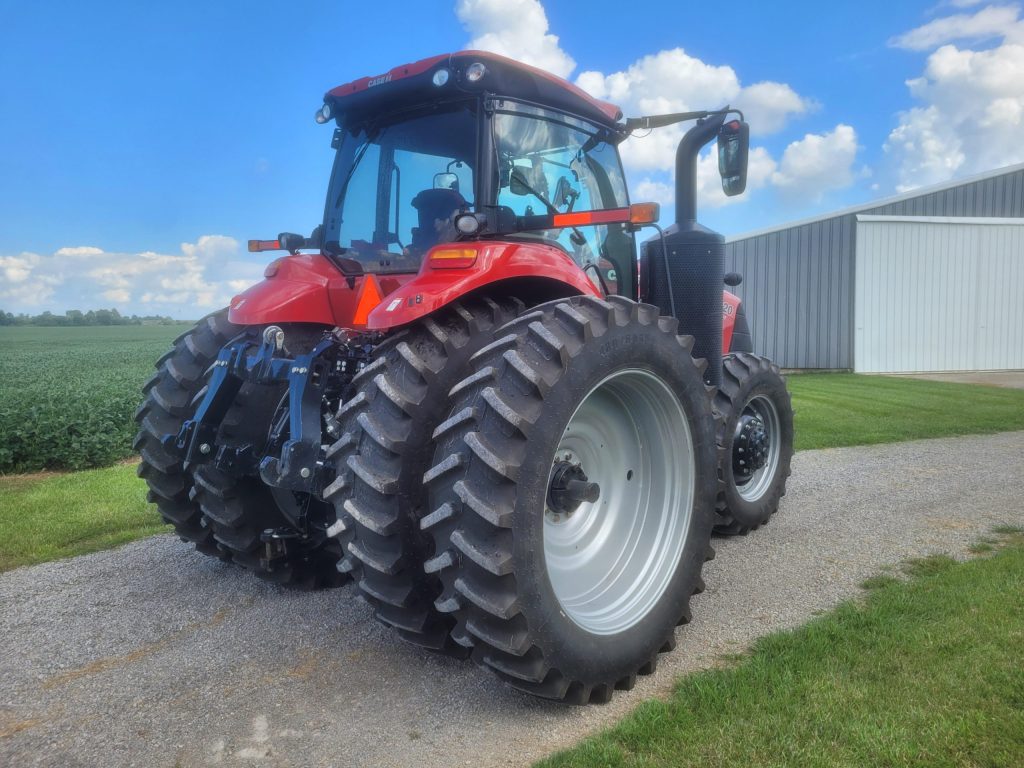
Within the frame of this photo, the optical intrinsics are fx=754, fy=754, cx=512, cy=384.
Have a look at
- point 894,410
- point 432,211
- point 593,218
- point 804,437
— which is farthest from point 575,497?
point 894,410

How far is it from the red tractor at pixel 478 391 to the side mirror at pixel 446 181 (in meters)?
0.02

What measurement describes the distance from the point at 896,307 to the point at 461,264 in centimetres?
1747

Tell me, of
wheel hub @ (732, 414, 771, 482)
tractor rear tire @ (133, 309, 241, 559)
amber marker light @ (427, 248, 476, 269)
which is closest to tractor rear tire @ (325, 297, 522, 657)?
amber marker light @ (427, 248, 476, 269)

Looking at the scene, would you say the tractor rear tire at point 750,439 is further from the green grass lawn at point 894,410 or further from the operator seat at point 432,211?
the green grass lawn at point 894,410

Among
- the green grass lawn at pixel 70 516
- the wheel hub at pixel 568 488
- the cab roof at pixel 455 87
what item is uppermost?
the cab roof at pixel 455 87

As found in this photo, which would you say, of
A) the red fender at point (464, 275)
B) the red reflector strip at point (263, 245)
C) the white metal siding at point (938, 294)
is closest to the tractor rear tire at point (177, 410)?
the red reflector strip at point (263, 245)

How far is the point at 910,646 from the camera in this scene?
328 cm

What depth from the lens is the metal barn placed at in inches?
693

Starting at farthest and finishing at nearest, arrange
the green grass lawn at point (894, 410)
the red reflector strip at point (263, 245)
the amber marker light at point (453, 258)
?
1. the green grass lawn at point (894, 410)
2. the red reflector strip at point (263, 245)
3. the amber marker light at point (453, 258)

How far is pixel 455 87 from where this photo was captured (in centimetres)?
354

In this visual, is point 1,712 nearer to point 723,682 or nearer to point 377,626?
point 377,626

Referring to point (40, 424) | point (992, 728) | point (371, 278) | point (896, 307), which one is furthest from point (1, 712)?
point (896, 307)

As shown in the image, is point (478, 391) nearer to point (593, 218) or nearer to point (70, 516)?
point (593, 218)

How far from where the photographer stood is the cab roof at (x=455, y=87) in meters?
3.50
